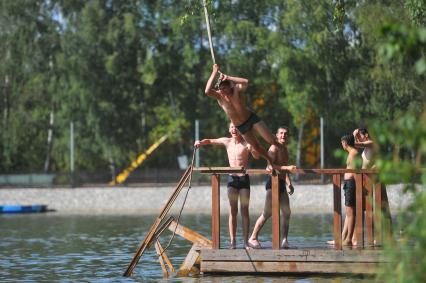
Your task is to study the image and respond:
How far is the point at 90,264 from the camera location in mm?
19812

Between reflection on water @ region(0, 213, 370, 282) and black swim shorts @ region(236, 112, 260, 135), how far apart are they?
81.4 inches

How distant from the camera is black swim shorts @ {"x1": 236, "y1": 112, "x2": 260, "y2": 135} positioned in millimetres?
14703

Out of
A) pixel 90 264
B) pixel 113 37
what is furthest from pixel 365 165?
pixel 113 37

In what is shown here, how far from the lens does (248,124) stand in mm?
14734

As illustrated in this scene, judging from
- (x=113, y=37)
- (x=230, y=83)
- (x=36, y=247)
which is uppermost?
(x=113, y=37)

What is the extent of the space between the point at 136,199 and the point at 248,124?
30.4m

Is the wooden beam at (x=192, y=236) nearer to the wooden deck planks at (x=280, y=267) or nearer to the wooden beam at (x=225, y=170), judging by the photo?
the wooden deck planks at (x=280, y=267)

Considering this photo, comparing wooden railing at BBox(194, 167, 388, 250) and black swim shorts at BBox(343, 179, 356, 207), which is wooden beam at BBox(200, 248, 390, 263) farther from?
black swim shorts at BBox(343, 179, 356, 207)

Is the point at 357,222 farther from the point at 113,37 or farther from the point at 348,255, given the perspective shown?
the point at 113,37

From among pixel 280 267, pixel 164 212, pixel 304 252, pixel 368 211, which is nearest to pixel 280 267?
pixel 280 267

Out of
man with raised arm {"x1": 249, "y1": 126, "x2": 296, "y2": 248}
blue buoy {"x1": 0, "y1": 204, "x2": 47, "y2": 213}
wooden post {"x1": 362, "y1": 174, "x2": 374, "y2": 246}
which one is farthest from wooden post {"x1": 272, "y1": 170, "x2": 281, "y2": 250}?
blue buoy {"x1": 0, "y1": 204, "x2": 47, "y2": 213}

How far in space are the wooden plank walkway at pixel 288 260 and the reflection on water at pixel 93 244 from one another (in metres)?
0.14

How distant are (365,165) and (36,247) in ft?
35.9

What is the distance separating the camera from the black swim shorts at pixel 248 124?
14703 mm
